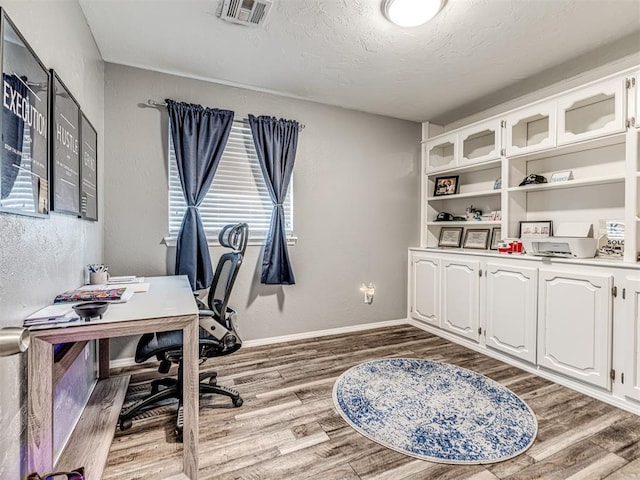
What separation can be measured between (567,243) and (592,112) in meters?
1.07

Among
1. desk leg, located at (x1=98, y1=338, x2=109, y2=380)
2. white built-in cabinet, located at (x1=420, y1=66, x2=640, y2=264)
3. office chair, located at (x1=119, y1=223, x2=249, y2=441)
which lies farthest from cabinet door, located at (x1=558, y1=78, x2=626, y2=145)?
desk leg, located at (x1=98, y1=338, x2=109, y2=380)

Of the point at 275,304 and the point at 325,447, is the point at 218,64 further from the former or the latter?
the point at 325,447

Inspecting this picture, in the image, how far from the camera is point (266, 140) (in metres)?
3.01

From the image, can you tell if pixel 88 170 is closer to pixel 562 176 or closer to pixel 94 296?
pixel 94 296

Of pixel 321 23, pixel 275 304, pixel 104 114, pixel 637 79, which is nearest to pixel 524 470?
pixel 275 304

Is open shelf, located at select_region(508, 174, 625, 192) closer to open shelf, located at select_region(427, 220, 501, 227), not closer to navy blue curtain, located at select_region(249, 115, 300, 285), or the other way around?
open shelf, located at select_region(427, 220, 501, 227)

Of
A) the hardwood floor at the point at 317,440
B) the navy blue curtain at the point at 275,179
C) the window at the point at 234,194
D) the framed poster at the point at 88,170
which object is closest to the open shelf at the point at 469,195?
the hardwood floor at the point at 317,440

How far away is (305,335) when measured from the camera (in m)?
3.31

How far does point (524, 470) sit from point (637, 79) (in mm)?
2436

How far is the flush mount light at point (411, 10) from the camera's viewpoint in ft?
6.06

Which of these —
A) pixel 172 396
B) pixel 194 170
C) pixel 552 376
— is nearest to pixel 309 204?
pixel 194 170

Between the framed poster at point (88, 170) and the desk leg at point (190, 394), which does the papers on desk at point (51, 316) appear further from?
the framed poster at point (88, 170)

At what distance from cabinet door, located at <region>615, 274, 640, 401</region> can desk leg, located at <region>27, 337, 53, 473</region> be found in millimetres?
3031

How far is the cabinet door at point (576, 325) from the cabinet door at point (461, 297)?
0.59 metres
